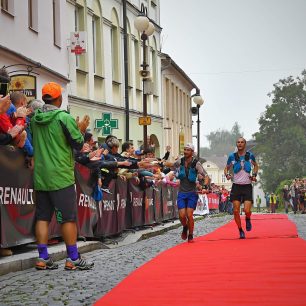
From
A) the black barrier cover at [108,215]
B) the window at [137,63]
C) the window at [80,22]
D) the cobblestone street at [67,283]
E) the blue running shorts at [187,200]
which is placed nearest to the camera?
the cobblestone street at [67,283]

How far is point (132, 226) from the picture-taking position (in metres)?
19.6

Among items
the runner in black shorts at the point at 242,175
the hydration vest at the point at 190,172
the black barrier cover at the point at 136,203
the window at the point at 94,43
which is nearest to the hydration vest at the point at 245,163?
the runner in black shorts at the point at 242,175

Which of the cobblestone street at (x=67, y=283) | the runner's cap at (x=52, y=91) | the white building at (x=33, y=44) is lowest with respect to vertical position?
the cobblestone street at (x=67, y=283)

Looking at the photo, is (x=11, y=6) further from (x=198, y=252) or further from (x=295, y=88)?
(x=295, y=88)

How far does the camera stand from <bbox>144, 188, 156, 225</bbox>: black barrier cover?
21.5 metres

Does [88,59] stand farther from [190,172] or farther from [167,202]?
[190,172]

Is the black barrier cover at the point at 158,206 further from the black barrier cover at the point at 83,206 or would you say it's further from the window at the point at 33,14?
the window at the point at 33,14

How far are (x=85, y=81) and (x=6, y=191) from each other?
19621mm

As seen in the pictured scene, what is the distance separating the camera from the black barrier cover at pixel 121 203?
1784 cm

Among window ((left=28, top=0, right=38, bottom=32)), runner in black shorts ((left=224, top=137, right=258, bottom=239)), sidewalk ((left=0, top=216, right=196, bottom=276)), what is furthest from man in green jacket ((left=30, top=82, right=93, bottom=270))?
window ((left=28, top=0, right=38, bottom=32))

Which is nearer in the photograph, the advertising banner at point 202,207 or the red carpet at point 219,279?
the red carpet at point 219,279

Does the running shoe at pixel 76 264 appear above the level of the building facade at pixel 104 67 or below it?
below

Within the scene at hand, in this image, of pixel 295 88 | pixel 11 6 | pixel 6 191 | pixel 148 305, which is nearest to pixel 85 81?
pixel 11 6

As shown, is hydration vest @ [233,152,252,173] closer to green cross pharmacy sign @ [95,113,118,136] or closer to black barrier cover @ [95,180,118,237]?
black barrier cover @ [95,180,118,237]
